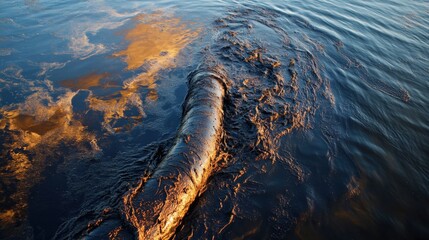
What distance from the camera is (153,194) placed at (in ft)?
11.8

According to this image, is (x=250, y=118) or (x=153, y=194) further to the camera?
(x=250, y=118)

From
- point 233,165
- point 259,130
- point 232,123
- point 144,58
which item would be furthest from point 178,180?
point 144,58

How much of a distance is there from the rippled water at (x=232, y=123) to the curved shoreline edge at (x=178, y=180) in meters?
0.15

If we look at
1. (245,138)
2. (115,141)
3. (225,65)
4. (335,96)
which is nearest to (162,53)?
(225,65)

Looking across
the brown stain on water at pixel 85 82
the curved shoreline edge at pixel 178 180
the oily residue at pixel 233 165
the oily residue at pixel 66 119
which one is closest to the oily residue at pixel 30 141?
the oily residue at pixel 66 119

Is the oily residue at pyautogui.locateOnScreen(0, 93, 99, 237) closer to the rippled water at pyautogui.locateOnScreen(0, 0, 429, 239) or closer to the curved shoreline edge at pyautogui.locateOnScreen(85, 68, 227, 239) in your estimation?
the rippled water at pyautogui.locateOnScreen(0, 0, 429, 239)

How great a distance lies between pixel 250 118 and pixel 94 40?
6430 mm

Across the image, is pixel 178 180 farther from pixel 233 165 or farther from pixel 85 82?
pixel 85 82

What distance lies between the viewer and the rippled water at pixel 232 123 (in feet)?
13.0

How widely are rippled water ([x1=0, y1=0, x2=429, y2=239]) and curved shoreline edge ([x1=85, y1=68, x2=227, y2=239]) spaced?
146 mm

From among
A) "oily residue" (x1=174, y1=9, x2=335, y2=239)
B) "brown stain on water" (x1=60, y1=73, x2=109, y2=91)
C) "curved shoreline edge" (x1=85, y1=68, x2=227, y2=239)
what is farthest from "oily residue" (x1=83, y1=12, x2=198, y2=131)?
"curved shoreline edge" (x1=85, y1=68, x2=227, y2=239)

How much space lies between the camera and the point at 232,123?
5449 mm

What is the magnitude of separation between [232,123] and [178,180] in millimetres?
2064

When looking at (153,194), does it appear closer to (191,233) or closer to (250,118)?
(191,233)
